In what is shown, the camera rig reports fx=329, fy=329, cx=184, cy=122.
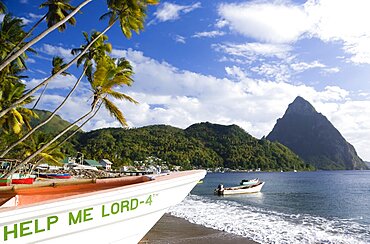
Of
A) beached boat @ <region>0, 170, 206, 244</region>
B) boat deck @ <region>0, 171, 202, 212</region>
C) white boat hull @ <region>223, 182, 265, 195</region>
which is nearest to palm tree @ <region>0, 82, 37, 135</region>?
boat deck @ <region>0, 171, 202, 212</region>

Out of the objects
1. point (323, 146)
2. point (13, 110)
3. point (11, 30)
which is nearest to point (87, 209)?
point (11, 30)

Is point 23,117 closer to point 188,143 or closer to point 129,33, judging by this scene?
point 129,33

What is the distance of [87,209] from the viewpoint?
3.71 m

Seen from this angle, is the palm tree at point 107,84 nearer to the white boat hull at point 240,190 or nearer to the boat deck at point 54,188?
the boat deck at point 54,188

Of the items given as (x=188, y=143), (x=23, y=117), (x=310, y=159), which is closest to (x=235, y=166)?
(x=188, y=143)

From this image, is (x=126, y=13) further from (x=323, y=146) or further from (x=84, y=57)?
(x=323, y=146)

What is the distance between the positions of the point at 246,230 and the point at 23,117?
12.2 meters

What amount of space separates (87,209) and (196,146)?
125 meters

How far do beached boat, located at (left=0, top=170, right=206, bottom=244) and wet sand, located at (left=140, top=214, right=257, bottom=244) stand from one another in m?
4.52

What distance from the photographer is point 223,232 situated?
1091 cm

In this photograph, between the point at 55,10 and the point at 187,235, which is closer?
the point at 55,10

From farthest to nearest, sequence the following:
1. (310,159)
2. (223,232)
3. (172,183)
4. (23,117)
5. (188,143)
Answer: (310,159)
(188,143)
(23,117)
(223,232)
(172,183)

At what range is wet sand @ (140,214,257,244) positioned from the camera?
952 cm

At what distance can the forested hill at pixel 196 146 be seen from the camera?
104438 millimetres
